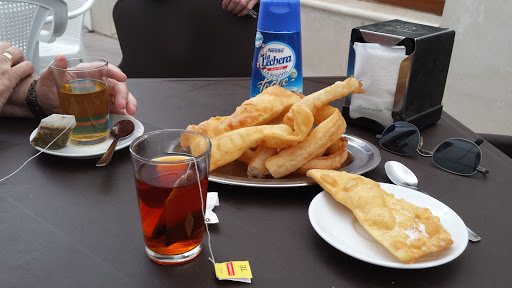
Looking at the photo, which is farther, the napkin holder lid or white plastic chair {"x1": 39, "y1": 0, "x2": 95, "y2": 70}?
white plastic chair {"x1": 39, "y1": 0, "x2": 95, "y2": 70}

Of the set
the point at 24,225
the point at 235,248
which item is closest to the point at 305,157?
the point at 235,248

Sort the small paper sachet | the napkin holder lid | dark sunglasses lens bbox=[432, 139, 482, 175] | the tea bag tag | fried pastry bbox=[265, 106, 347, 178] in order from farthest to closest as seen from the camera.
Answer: the napkin holder lid
dark sunglasses lens bbox=[432, 139, 482, 175]
fried pastry bbox=[265, 106, 347, 178]
the small paper sachet
the tea bag tag

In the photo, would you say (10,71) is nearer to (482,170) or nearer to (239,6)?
(239,6)

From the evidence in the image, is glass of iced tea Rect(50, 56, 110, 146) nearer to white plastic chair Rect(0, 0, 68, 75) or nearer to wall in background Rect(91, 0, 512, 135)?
white plastic chair Rect(0, 0, 68, 75)

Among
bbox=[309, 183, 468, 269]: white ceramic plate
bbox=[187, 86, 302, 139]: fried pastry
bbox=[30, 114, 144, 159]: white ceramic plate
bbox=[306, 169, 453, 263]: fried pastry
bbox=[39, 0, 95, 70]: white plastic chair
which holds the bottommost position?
bbox=[39, 0, 95, 70]: white plastic chair

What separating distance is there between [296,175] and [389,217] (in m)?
0.25

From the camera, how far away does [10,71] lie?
1.21 meters

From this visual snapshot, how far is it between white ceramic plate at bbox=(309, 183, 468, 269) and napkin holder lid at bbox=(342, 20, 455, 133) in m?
0.40

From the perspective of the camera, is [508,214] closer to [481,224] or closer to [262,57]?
[481,224]

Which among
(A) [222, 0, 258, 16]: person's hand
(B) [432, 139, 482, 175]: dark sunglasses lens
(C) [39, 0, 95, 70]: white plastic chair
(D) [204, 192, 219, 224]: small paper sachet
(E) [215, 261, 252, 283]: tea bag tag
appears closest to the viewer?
(E) [215, 261, 252, 283]: tea bag tag

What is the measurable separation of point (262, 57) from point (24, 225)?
27.5 inches

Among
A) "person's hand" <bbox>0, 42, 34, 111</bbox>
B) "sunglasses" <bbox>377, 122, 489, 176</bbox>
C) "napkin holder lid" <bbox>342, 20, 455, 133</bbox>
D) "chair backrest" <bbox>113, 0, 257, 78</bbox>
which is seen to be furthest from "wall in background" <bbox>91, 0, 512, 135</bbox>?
"person's hand" <bbox>0, 42, 34, 111</bbox>

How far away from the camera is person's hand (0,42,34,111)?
3.82 feet

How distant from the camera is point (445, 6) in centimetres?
278
